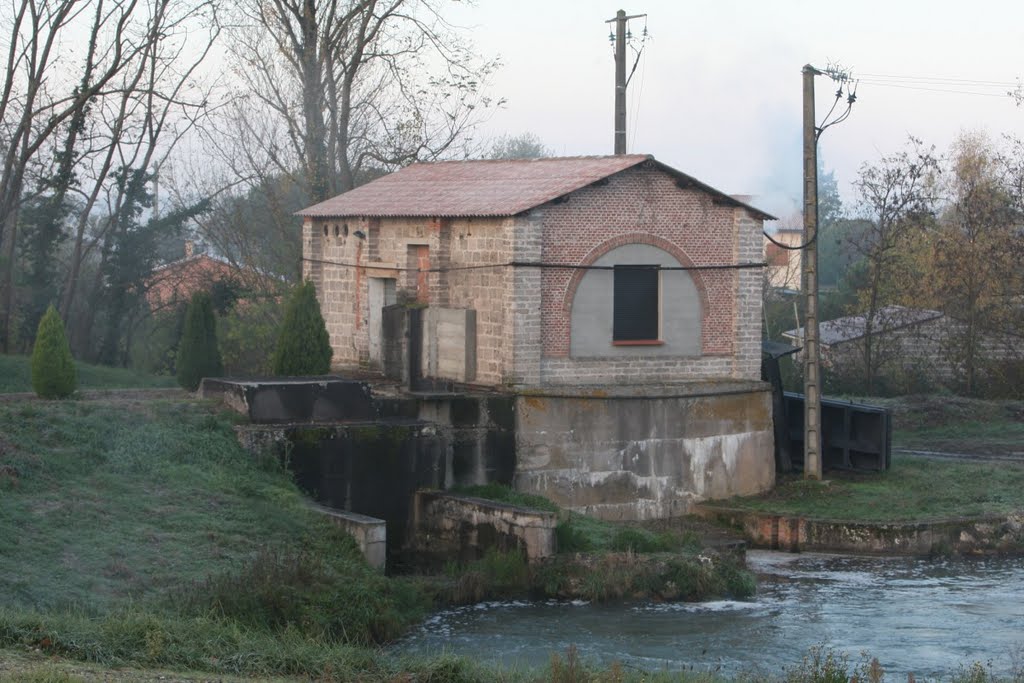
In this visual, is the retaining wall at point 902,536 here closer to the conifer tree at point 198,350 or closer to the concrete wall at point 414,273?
the concrete wall at point 414,273

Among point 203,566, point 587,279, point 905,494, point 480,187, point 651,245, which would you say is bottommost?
point 203,566

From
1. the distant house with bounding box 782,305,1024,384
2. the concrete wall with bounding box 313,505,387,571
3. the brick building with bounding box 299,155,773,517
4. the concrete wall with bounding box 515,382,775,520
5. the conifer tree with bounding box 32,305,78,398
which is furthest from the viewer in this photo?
the distant house with bounding box 782,305,1024,384

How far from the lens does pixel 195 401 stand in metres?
21.3

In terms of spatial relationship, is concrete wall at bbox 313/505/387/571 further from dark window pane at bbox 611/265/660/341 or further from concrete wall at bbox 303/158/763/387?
dark window pane at bbox 611/265/660/341

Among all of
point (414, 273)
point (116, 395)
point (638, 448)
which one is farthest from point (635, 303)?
point (116, 395)

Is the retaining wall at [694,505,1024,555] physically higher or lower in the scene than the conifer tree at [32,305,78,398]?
lower

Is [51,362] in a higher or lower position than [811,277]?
lower

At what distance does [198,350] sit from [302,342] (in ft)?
7.11

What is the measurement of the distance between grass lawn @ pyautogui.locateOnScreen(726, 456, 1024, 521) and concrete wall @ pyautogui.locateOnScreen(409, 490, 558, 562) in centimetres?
565

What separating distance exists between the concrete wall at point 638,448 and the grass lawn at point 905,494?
0.84m

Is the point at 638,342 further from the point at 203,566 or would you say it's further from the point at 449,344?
the point at 203,566

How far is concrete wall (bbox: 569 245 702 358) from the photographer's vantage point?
76.4 feet

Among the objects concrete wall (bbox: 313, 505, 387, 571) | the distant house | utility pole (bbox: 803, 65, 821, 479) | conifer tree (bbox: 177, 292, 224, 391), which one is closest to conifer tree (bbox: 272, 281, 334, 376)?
conifer tree (bbox: 177, 292, 224, 391)

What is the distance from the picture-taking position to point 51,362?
21906mm
